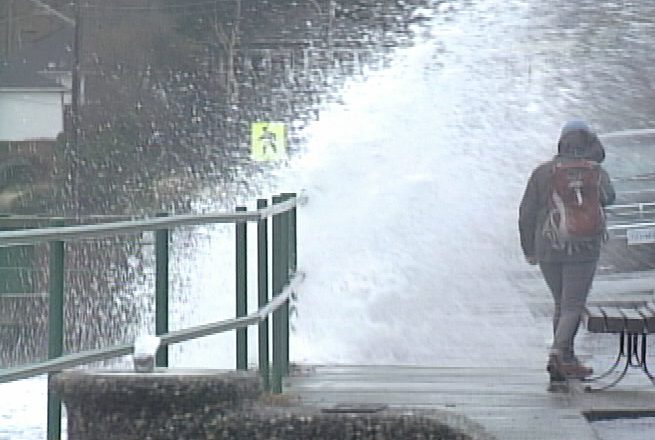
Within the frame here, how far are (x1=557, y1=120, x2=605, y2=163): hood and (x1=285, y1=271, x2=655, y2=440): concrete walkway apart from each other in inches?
49.1

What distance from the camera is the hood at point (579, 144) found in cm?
833

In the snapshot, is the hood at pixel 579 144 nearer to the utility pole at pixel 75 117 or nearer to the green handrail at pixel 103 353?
the green handrail at pixel 103 353

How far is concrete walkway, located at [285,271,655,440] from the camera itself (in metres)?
7.37

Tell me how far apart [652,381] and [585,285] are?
2.33 feet

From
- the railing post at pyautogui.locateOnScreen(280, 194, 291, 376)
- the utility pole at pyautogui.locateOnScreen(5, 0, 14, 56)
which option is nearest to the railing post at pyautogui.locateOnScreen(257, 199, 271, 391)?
the railing post at pyautogui.locateOnScreen(280, 194, 291, 376)

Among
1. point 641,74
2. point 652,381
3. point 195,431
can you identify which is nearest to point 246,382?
point 195,431

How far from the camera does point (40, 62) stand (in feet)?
66.6

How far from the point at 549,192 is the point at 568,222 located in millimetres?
199

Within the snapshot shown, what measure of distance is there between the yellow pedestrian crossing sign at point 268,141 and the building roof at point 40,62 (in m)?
3.02

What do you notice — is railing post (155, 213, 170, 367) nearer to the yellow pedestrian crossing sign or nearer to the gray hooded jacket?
the gray hooded jacket

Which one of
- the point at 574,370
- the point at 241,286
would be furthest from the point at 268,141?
the point at 241,286

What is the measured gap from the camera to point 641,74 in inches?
717

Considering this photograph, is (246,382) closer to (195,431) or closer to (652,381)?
(195,431)

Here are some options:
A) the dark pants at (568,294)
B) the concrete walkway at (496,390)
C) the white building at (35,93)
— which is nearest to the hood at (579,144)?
the dark pants at (568,294)
